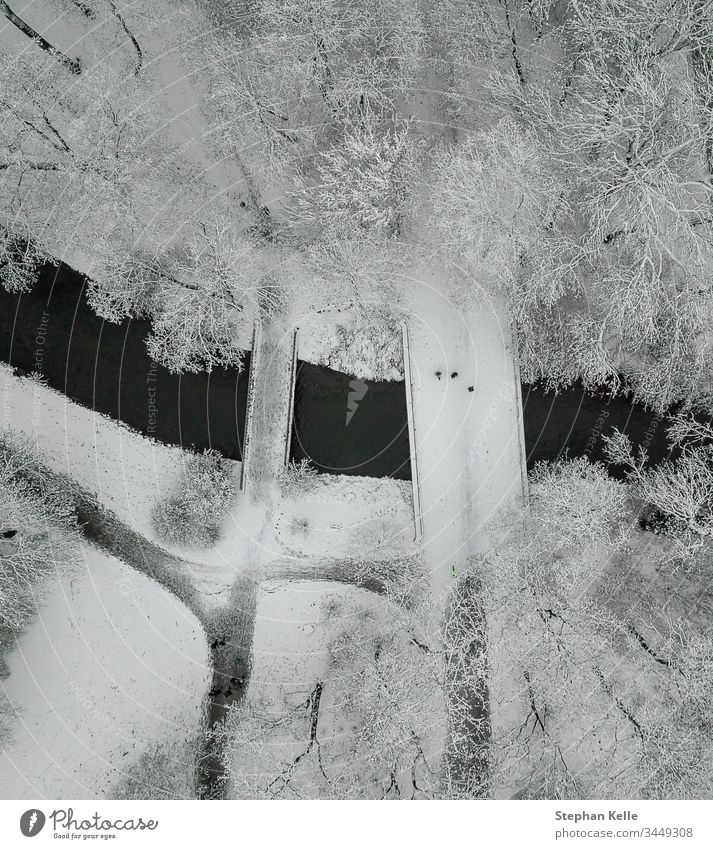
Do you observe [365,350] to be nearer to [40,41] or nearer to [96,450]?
[96,450]

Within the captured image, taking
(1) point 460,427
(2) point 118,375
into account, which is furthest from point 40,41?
(1) point 460,427

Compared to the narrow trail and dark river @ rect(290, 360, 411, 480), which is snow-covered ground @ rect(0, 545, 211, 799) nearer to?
dark river @ rect(290, 360, 411, 480)


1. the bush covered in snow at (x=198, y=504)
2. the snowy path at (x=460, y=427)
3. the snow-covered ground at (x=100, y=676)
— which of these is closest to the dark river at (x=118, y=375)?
the bush covered in snow at (x=198, y=504)

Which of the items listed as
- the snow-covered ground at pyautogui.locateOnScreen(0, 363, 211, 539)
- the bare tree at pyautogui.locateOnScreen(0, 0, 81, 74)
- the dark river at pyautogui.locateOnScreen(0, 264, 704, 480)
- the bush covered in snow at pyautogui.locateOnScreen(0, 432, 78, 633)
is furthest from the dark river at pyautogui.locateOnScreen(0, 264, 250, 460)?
the bare tree at pyautogui.locateOnScreen(0, 0, 81, 74)
